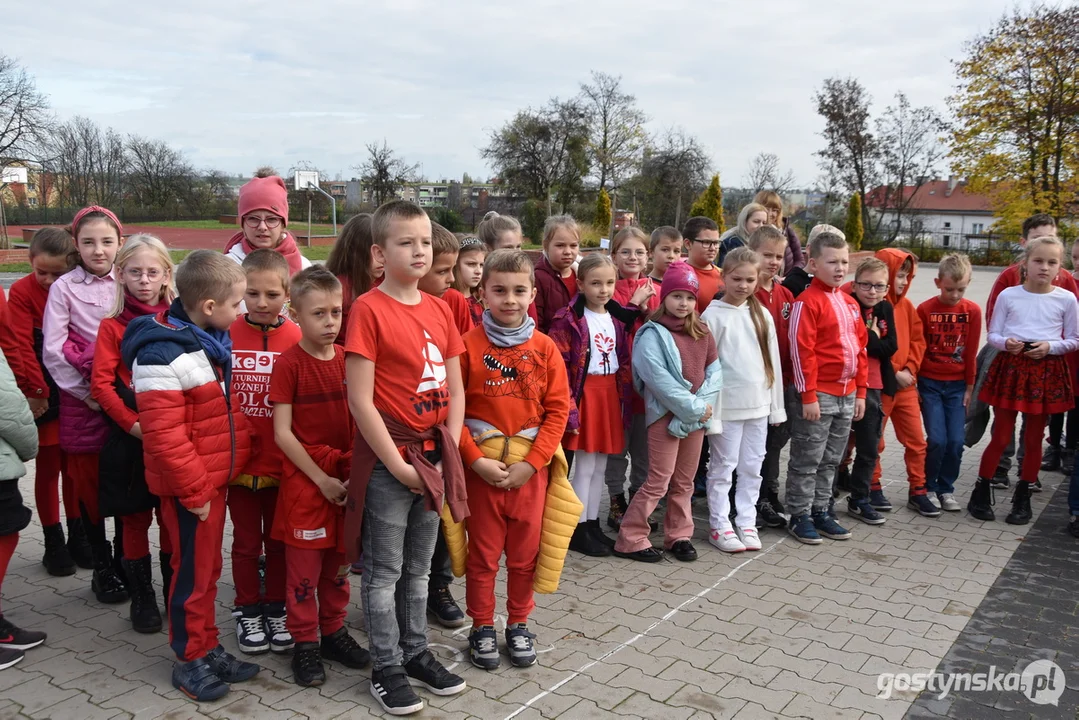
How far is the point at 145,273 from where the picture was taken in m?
3.65

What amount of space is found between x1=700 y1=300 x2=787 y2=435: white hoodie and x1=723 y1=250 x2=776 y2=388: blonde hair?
0.02m

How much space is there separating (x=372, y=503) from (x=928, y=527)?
4.16 m

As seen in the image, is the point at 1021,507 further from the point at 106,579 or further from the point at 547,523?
the point at 106,579

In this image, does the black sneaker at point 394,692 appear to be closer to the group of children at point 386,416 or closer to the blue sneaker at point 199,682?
the group of children at point 386,416

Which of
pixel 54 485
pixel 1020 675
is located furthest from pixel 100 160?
pixel 1020 675

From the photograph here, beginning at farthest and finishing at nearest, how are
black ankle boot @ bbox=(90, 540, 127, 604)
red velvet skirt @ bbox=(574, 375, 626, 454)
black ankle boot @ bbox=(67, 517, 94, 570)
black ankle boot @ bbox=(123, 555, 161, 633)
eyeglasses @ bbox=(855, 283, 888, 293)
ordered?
1. eyeglasses @ bbox=(855, 283, 888, 293)
2. red velvet skirt @ bbox=(574, 375, 626, 454)
3. black ankle boot @ bbox=(67, 517, 94, 570)
4. black ankle boot @ bbox=(90, 540, 127, 604)
5. black ankle boot @ bbox=(123, 555, 161, 633)

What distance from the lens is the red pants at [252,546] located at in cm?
362

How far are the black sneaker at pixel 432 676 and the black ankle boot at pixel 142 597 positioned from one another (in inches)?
52.0

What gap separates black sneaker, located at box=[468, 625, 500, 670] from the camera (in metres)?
3.49

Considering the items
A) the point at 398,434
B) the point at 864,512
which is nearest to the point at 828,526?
the point at 864,512

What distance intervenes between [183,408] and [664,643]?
93.1 inches

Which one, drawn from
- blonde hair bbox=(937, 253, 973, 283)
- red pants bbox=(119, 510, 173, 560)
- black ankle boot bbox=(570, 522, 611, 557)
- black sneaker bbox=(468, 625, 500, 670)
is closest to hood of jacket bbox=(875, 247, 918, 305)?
blonde hair bbox=(937, 253, 973, 283)

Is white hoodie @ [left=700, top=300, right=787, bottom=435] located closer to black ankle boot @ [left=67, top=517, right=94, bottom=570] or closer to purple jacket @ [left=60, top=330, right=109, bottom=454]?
purple jacket @ [left=60, top=330, right=109, bottom=454]

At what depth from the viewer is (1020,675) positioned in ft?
11.6
